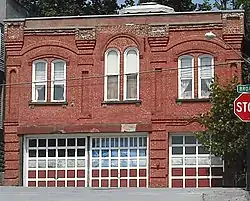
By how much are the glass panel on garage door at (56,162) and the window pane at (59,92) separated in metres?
2.24

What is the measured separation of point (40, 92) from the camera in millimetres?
39625

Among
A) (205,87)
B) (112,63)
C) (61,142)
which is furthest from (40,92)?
(205,87)

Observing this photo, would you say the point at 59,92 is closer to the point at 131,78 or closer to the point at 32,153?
the point at 32,153

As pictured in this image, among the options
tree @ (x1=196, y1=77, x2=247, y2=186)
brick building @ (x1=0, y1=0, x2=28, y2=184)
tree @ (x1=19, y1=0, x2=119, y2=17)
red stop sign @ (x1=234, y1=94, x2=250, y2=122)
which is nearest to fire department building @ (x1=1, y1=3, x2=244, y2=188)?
brick building @ (x1=0, y1=0, x2=28, y2=184)

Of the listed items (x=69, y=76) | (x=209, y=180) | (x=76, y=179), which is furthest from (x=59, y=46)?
(x=209, y=180)

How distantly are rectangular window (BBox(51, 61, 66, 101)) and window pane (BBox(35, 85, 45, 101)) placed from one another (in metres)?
0.53

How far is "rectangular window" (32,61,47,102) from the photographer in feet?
130

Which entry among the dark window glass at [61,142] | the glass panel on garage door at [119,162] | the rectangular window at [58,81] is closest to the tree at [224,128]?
the glass panel on garage door at [119,162]

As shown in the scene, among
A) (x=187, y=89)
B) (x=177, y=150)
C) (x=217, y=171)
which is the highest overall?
(x=187, y=89)

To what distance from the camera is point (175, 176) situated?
37.7 metres

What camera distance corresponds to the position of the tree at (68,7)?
2174 inches

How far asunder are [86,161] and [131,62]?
5.74 m

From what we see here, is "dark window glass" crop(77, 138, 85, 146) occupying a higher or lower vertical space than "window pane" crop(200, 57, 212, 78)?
lower

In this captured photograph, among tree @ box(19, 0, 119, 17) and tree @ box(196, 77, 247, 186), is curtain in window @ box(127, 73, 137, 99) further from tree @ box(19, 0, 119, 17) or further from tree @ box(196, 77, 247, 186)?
tree @ box(19, 0, 119, 17)
